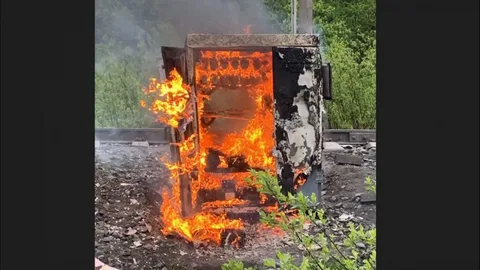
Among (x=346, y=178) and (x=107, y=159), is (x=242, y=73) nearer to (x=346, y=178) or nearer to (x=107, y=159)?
(x=346, y=178)

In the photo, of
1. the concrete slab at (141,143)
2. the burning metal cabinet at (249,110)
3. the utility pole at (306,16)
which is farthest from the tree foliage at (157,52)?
the burning metal cabinet at (249,110)

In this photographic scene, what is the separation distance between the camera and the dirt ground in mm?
3766

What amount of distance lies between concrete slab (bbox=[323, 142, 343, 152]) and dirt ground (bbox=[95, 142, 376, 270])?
0.26ft

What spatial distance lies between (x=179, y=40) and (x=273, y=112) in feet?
11.8

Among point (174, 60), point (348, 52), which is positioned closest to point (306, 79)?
point (174, 60)

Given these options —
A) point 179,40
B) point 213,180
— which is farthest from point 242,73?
point 179,40

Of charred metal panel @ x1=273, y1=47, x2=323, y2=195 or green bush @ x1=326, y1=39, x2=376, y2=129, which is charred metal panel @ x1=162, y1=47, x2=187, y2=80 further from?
green bush @ x1=326, y1=39, x2=376, y2=129

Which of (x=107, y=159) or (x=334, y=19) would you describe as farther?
(x=334, y=19)

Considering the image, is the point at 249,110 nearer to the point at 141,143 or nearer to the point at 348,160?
the point at 348,160

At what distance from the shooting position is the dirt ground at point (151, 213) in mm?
3766

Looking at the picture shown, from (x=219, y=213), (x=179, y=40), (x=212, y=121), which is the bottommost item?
(x=219, y=213)

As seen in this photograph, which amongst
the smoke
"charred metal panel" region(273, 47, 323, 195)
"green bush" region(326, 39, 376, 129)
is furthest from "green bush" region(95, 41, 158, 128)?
"charred metal panel" region(273, 47, 323, 195)

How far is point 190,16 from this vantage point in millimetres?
7094

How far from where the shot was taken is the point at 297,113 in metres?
3.85
